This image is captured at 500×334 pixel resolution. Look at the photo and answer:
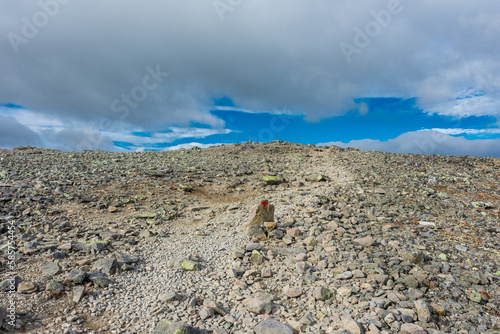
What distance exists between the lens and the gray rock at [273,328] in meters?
5.43

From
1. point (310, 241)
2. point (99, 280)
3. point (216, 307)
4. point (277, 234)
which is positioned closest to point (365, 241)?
point (310, 241)

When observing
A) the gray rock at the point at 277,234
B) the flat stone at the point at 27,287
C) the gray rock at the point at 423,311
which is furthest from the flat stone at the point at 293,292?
the flat stone at the point at 27,287

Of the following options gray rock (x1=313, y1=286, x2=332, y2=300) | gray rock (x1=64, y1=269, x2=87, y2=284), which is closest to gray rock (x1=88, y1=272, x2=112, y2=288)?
gray rock (x1=64, y1=269, x2=87, y2=284)

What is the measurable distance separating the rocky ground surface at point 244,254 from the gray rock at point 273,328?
0.04m

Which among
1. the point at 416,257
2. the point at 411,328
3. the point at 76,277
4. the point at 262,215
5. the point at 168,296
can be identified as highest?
the point at 262,215

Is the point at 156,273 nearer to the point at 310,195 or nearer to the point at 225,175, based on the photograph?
the point at 310,195

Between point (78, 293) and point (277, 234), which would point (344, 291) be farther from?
point (78, 293)

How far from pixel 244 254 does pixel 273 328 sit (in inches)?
138

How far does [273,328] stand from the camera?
5.50m

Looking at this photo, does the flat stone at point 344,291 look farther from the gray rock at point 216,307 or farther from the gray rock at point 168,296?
the gray rock at point 168,296

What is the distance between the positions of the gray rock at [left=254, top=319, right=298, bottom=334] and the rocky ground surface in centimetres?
4

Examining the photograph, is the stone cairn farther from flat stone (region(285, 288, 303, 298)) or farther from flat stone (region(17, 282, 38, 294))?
flat stone (region(17, 282, 38, 294))

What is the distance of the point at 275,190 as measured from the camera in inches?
651

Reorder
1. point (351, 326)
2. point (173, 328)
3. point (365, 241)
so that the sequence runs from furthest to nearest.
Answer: point (365, 241), point (351, 326), point (173, 328)
